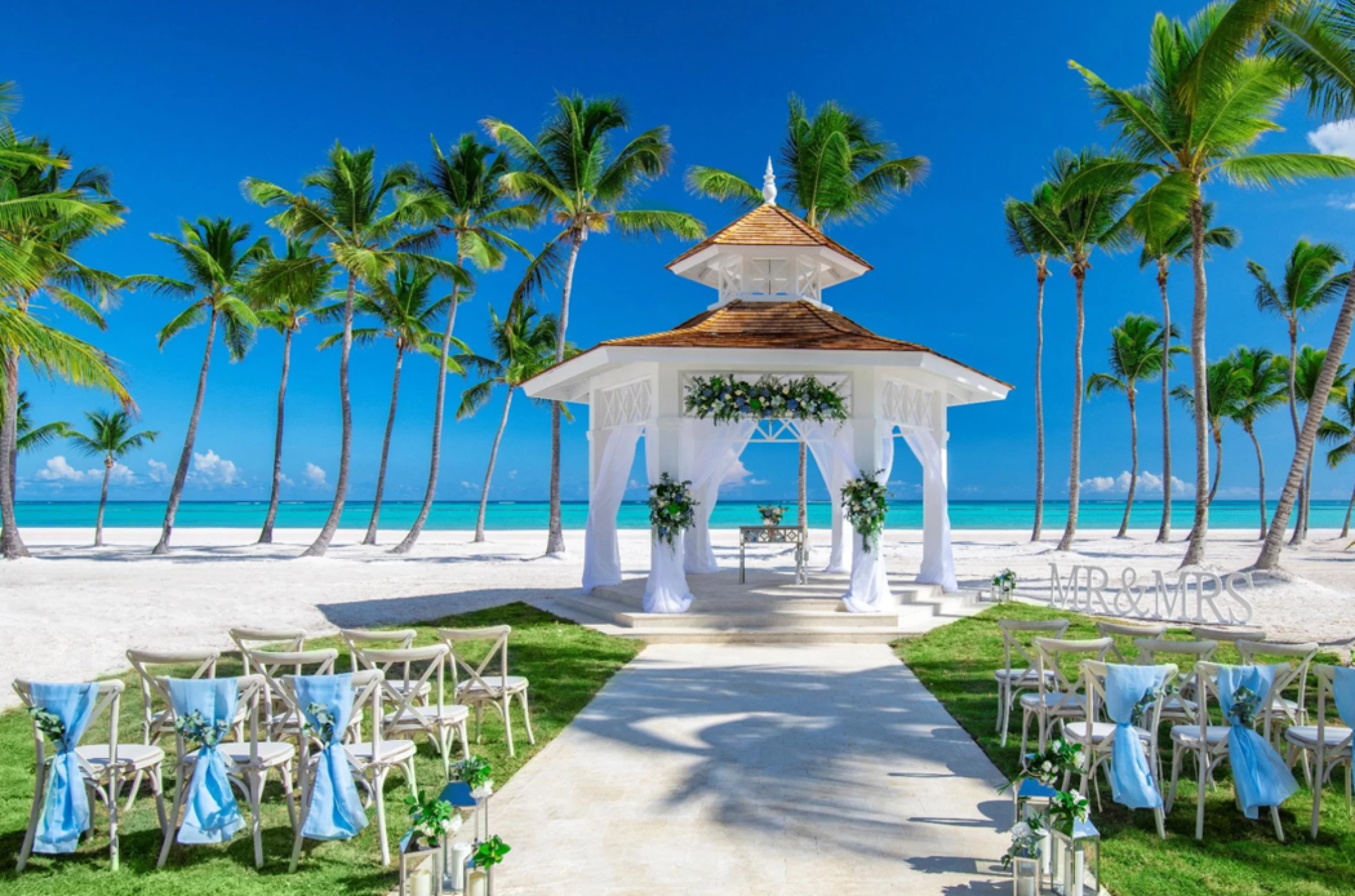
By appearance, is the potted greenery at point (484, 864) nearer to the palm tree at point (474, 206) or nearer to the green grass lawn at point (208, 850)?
the green grass lawn at point (208, 850)

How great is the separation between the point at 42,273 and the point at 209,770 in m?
17.2

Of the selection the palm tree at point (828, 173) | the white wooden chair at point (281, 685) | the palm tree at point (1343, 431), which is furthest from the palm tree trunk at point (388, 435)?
the palm tree at point (1343, 431)

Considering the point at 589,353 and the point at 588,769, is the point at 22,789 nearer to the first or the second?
the point at 588,769

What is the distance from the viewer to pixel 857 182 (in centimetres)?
2556

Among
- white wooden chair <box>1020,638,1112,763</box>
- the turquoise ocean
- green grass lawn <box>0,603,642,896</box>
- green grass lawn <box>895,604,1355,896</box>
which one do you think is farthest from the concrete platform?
the turquoise ocean

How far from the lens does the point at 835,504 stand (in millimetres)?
15414

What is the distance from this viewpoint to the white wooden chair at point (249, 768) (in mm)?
4633

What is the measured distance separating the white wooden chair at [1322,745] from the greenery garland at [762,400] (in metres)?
6.74

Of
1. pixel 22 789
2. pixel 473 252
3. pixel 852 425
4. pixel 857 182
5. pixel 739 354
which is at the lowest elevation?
pixel 22 789

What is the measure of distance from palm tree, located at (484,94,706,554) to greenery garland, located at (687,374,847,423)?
13582 millimetres

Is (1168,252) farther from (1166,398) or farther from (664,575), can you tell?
(664,575)

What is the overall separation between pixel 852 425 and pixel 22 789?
9.31m

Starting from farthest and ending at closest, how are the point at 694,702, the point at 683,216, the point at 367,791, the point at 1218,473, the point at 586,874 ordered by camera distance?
1. the point at 1218,473
2. the point at 683,216
3. the point at 694,702
4. the point at 367,791
5. the point at 586,874

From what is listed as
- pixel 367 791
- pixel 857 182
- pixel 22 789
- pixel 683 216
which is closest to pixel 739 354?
pixel 367 791
